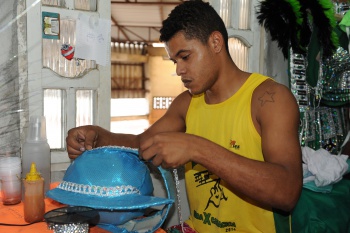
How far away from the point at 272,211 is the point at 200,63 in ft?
1.96

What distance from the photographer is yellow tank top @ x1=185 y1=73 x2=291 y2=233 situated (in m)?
1.33

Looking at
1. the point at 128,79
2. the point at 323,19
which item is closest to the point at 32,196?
the point at 323,19

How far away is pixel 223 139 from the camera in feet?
4.62

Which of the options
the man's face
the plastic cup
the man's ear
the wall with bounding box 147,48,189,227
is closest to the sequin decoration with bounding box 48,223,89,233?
the plastic cup

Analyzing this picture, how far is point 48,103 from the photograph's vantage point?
1.80 m

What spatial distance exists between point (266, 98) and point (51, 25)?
1083 mm

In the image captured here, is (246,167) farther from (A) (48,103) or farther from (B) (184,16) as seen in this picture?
(A) (48,103)

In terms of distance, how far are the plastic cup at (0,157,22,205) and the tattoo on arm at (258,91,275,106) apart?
36.7 inches

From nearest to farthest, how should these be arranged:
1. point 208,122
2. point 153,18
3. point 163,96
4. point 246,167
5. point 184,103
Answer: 1. point 246,167
2. point 208,122
3. point 184,103
4. point 153,18
5. point 163,96

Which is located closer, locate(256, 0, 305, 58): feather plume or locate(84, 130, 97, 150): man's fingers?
locate(84, 130, 97, 150): man's fingers

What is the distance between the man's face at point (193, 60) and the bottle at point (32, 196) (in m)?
0.61

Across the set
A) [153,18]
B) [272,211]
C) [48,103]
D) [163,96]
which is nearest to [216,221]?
[272,211]

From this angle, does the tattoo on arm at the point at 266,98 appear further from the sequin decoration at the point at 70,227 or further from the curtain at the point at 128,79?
the curtain at the point at 128,79

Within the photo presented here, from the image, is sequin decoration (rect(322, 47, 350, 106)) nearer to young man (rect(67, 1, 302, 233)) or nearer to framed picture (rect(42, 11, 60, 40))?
young man (rect(67, 1, 302, 233))
